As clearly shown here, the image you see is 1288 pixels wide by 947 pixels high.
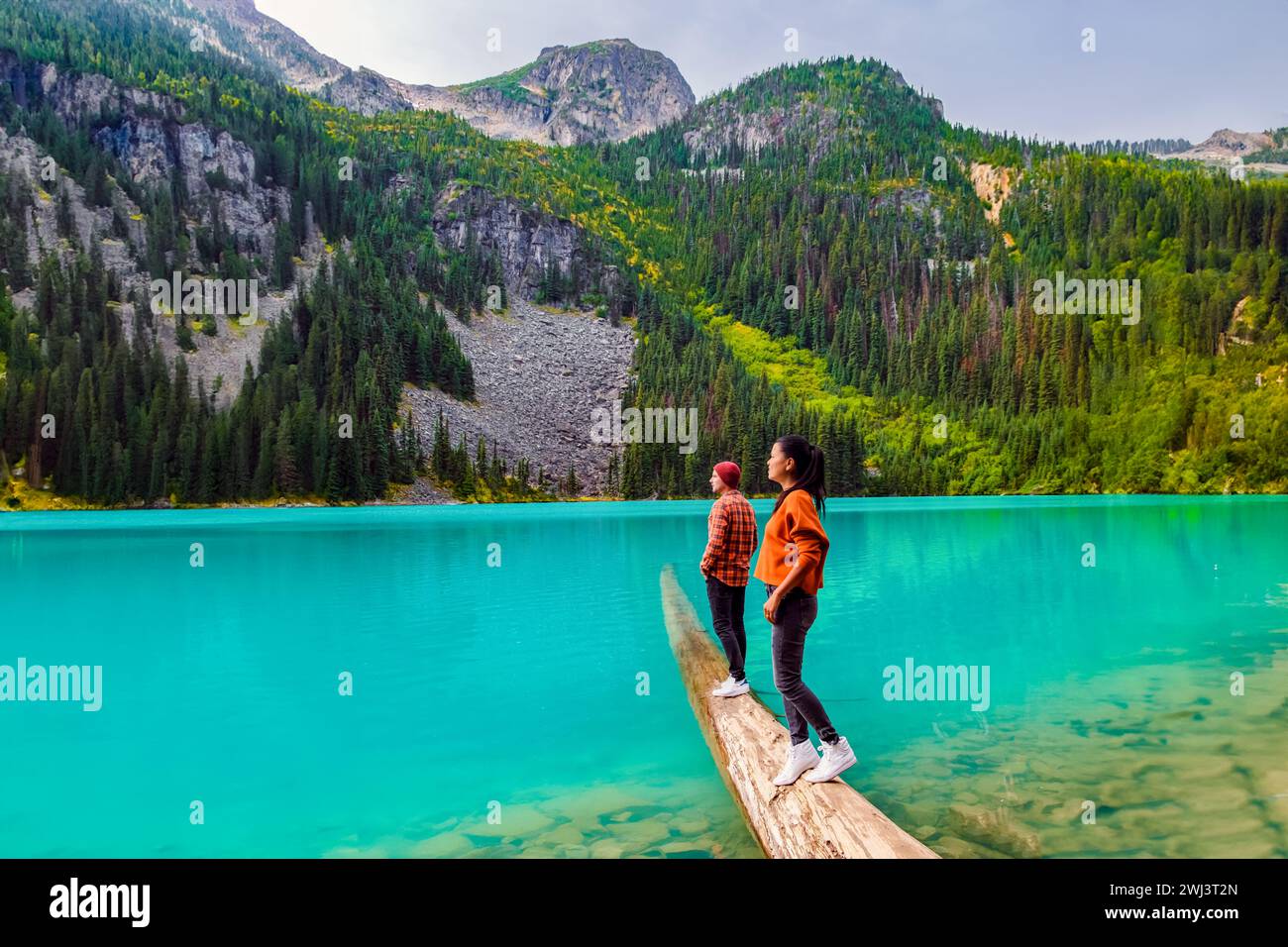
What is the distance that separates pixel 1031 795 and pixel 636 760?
416 centimetres

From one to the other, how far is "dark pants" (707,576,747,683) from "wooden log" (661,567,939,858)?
45 centimetres

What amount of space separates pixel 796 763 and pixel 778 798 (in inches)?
12.7

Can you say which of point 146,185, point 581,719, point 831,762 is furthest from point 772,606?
point 146,185

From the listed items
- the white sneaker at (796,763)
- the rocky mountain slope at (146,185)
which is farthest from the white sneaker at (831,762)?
the rocky mountain slope at (146,185)

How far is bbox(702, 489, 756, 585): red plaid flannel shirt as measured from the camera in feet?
30.3

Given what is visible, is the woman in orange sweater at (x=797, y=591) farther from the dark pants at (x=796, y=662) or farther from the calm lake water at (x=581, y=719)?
the calm lake water at (x=581, y=719)

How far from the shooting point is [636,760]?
9.23 meters

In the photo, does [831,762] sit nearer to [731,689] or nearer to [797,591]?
[797,591]

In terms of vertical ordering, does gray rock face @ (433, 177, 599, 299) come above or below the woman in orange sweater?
above

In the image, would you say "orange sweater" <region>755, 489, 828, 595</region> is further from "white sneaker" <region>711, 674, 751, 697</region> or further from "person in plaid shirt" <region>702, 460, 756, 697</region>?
"white sneaker" <region>711, 674, 751, 697</region>

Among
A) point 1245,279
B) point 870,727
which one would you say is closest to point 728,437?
point 1245,279

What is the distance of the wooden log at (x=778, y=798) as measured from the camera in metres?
5.41

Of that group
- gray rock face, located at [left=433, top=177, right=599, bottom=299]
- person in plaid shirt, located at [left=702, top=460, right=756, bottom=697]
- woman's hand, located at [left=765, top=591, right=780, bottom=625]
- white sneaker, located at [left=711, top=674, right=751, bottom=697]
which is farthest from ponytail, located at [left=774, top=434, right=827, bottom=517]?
gray rock face, located at [left=433, top=177, right=599, bottom=299]

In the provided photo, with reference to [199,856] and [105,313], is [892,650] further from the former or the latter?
[105,313]
